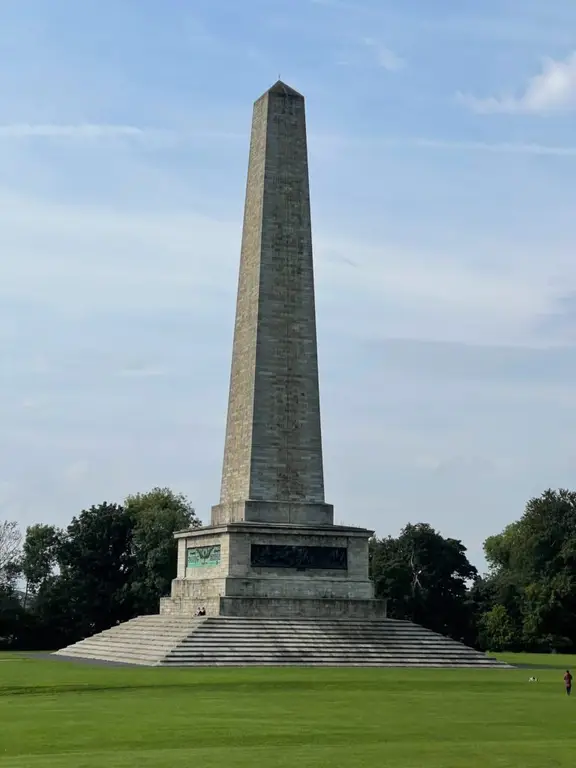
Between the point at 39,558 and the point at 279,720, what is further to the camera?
the point at 39,558

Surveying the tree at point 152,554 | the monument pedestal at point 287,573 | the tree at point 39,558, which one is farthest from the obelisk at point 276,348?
the tree at point 39,558

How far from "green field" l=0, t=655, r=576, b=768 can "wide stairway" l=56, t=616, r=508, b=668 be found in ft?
10.3

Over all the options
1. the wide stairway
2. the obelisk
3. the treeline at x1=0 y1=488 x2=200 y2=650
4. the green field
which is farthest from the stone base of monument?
the treeline at x1=0 y1=488 x2=200 y2=650

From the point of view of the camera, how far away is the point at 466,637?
66.7 meters

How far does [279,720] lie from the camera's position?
68.4ft

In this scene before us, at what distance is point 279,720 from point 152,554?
42859mm

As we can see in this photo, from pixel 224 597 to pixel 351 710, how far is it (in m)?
17.5

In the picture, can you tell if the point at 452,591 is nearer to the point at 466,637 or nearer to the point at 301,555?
the point at 466,637

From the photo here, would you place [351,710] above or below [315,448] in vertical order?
below

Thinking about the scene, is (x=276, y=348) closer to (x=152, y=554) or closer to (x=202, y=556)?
(x=202, y=556)

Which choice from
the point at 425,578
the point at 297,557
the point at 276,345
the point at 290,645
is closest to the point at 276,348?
the point at 276,345

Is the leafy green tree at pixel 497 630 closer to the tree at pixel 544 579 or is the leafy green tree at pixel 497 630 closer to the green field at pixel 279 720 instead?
the tree at pixel 544 579

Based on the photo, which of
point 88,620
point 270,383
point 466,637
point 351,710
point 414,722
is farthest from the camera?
point 466,637

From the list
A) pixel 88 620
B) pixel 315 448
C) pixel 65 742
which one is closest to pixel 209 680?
pixel 65 742
